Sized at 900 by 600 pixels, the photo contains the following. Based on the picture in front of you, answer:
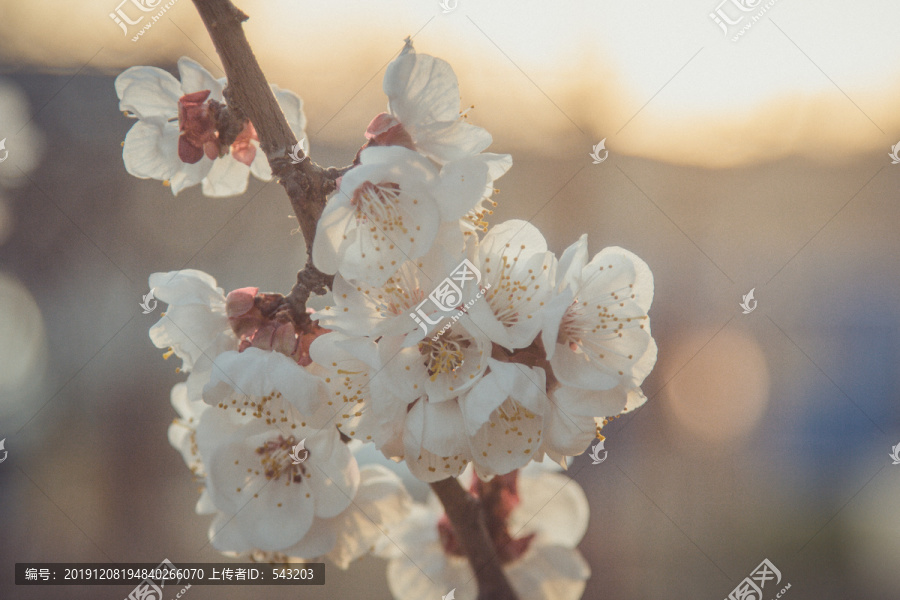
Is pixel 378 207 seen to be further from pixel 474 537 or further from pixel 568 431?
pixel 474 537

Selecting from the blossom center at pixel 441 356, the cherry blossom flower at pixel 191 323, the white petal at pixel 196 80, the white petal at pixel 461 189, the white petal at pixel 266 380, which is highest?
the white petal at pixel 461 189

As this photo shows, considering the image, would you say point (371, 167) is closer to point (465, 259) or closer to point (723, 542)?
point (465, 259)

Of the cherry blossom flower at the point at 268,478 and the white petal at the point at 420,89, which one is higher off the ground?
the white petal at the point at 420,89

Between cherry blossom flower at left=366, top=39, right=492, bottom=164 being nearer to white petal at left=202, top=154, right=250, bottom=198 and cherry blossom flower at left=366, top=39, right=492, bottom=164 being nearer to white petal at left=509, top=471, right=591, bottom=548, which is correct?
white petal at left=202, top=154, right=250, bottom=198

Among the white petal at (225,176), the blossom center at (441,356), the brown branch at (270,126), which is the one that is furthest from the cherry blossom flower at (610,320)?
the white petal at (225,176)

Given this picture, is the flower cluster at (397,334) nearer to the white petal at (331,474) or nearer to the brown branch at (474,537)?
the white petal at (331,474)
